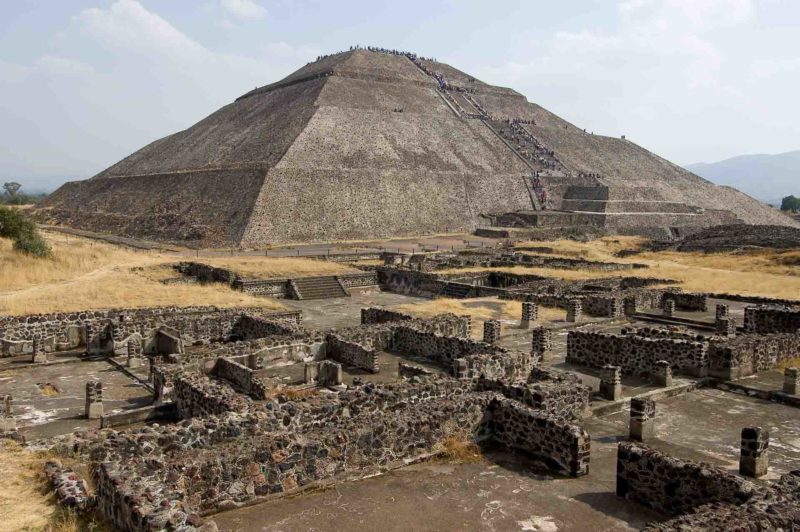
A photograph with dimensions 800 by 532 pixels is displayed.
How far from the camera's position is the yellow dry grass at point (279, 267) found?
135 feet

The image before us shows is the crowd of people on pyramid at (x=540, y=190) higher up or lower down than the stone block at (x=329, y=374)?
higher up

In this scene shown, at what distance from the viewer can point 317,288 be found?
128 feet

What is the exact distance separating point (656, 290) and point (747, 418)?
17.6 m

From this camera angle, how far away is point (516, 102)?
130 meters

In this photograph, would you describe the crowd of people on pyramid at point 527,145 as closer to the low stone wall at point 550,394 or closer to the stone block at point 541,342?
the stone block at point 541,342

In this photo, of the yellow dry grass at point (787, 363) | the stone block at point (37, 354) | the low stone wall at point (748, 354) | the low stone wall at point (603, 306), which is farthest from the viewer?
the low stone wall at point (603, 306)

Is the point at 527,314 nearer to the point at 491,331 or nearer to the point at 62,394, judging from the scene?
the point at 491,331

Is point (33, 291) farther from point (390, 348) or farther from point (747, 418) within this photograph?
point (747, 418)

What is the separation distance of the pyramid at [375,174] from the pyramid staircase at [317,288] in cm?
2706

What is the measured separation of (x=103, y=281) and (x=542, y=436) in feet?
99.0

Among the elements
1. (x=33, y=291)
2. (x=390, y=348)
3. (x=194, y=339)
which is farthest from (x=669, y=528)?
(x=33, y=291)

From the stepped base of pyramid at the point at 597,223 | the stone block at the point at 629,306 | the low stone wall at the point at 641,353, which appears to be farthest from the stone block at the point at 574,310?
the stepped base of pyramid at the point at 597,223

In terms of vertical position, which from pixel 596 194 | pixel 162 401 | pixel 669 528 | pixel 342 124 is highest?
pixel 342 124

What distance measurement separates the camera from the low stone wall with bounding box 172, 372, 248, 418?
13555mm
